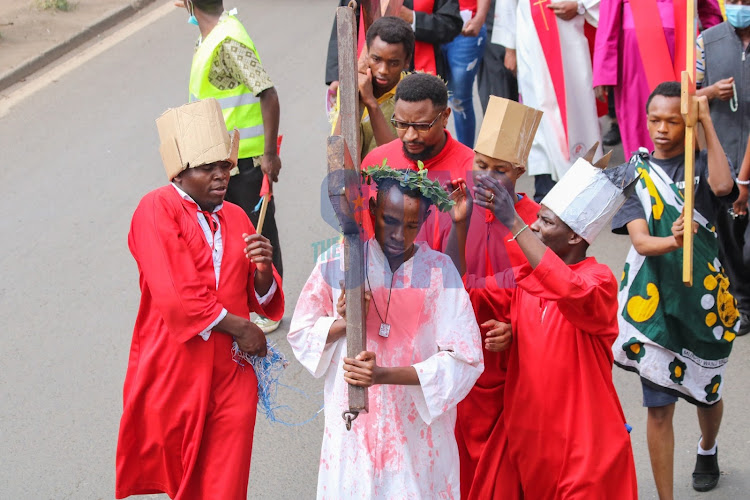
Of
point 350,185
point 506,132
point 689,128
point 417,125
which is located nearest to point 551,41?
point 417,125

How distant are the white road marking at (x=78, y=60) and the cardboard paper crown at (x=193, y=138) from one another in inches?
250

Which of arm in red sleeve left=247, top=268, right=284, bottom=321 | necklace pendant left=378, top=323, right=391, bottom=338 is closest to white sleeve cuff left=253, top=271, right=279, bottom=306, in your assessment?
arm in red sleeve left=247, top=268, right=284, bottom=321

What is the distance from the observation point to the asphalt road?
18.1 feet

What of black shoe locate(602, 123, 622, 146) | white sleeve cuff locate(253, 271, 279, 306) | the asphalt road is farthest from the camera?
black shoe locate(602, 123, 622, 146)

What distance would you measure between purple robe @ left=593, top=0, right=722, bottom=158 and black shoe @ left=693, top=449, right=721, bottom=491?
3.11 m

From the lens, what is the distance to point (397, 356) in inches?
148

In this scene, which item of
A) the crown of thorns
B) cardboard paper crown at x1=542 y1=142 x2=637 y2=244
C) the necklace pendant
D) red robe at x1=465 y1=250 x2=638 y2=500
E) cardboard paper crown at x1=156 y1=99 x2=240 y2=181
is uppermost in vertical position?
cardboard paper crown at x1=156 y1=99 x2=240 y2=181

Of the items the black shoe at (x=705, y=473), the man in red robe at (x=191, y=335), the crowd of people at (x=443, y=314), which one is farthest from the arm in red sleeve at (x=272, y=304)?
the black shoe at (x=705, y=473)

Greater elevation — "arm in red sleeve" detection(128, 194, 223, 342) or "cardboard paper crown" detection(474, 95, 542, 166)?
"cardboard paper crown" detection(474, 95, 542, 166)

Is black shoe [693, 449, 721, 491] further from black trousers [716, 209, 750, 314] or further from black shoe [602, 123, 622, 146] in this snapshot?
black shoe [602, 123, 622, 146]

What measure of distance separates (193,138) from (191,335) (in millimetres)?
822

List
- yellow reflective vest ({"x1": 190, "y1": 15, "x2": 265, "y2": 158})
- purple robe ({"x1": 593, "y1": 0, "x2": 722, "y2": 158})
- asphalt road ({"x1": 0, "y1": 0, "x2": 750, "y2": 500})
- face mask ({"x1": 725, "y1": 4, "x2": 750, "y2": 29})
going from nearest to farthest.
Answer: asphalt road ({"x1": 0, "y1": 0, "x2": 750, "y2": 500}) < yellow reflective vest ({"x1": 190, "y1": 15, "x2": 265, "y2": 158}) < face mask ({"x1": 725, "y1": 4, "x2": 750, "y2": 29}) < purple robe ({"x1": 593, "y1": 0, "x2": 722, "y2": 158})

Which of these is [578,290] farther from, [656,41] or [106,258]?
[106,258]

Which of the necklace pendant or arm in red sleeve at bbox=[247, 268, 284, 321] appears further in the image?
arm in red sleeve at bbox=[247, 268, 284, 321]
